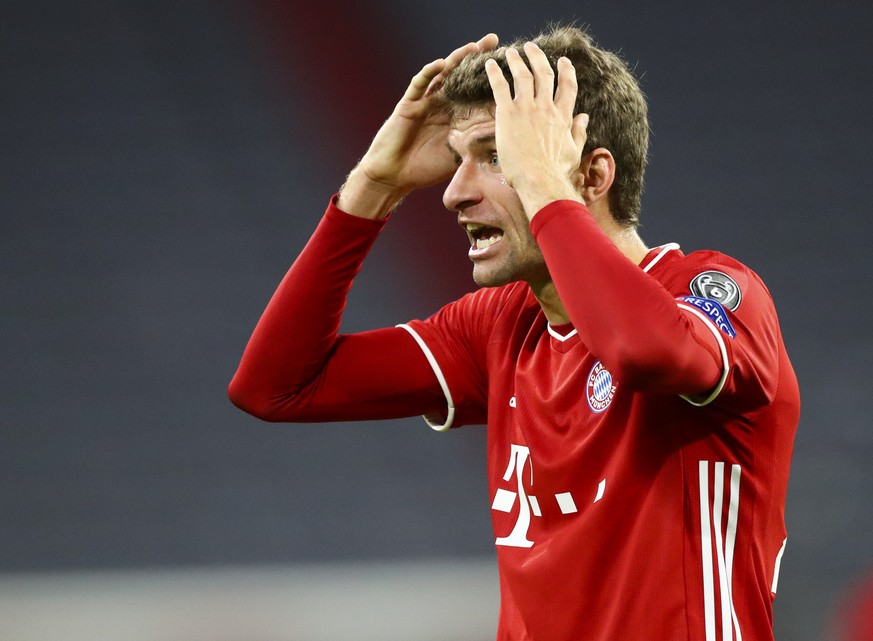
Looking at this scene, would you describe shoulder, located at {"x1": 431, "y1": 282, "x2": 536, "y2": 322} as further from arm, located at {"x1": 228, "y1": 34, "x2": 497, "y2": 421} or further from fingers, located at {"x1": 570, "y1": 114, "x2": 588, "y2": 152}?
fingers, located at {"x1": 570, "y1": 114, "x2": 588, "y2": 152}

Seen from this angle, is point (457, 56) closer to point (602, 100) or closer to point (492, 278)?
point (602, 100)

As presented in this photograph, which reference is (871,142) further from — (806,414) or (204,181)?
(204,181)

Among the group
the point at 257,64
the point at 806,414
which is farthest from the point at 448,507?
the point at 257,64

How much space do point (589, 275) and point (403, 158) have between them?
0.56 m

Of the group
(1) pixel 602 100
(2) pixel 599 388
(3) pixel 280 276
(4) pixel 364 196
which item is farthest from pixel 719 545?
(3) pixel 280 276

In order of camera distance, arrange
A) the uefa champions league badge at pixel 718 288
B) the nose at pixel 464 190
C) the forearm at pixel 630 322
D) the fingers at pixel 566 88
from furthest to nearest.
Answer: the nose at pixel 464 190 < the fingers at pixel 566 88 < the uefa champions league badge at pixel 718 288 < the forearm at pixel 630 322

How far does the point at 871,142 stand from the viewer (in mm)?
3045

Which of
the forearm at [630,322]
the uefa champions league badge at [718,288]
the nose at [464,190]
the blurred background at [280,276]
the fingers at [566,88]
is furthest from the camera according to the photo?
the blurred background at [280,276]

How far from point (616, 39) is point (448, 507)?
1465 millimetres

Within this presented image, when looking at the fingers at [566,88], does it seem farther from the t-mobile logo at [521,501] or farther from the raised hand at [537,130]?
the t-mobile logo at [521,501]

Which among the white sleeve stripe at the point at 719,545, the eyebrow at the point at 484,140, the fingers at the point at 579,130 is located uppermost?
the eyebrow at the point at 484,140

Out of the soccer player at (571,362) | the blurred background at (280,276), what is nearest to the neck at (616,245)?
the soccer player at (571,362)

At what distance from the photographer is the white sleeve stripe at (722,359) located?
0.98 metres

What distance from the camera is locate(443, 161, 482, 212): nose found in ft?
4.18
